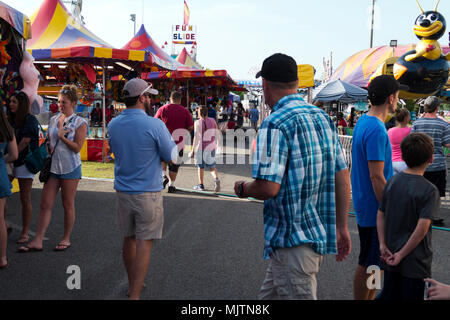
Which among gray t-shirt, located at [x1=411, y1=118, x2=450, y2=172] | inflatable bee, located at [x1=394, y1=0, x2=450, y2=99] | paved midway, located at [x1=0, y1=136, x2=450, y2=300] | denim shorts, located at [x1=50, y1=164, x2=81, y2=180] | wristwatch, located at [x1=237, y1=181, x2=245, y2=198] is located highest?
inflatable bee, located at [x1=394, y1=0, x2=450, y2=99]

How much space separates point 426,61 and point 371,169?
11.9 m

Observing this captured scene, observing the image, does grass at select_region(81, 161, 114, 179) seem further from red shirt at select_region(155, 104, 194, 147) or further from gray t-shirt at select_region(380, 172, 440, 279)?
gray t-shirt at select_region(380, 172, 440, 279)

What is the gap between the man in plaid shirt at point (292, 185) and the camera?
80.8 inches

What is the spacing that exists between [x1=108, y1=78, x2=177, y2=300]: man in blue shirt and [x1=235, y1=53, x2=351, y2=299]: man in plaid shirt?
4.24 feet

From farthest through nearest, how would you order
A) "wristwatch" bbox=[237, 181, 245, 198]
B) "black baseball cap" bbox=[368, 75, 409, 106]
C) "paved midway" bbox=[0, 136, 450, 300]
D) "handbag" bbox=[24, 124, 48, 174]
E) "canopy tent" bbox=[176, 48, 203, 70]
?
"canopy tent" bbox=[176, 48, 203, 70] < "handbag" bbox=[24, 124, 48, 174] < "paved midway" bbox=[0, 136, 450, 300] < "black baseball cap" bbox=[368, 75, 409, 106] < "wristwatch" bbox=[237, 181, 245, 198]

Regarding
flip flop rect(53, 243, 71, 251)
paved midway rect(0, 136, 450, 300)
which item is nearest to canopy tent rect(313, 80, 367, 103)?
paved midway rect(0, 136, 450, 300)

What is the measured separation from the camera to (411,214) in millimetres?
2605

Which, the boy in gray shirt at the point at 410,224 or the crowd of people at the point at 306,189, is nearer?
the crowd of people at the point at 306,189

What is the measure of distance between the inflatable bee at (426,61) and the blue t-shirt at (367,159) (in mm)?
10952

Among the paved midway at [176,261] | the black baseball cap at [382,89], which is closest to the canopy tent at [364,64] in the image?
the paved midway at [176,261]

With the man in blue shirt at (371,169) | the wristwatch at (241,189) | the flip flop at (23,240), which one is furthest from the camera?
the flip flop at (23,240)

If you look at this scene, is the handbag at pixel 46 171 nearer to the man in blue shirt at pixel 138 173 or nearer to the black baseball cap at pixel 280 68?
the man in blue shirt at pixel 138 173

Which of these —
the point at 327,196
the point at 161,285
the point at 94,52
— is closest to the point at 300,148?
the point at 327,196

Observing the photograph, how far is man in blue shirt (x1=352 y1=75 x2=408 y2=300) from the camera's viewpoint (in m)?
2.96
